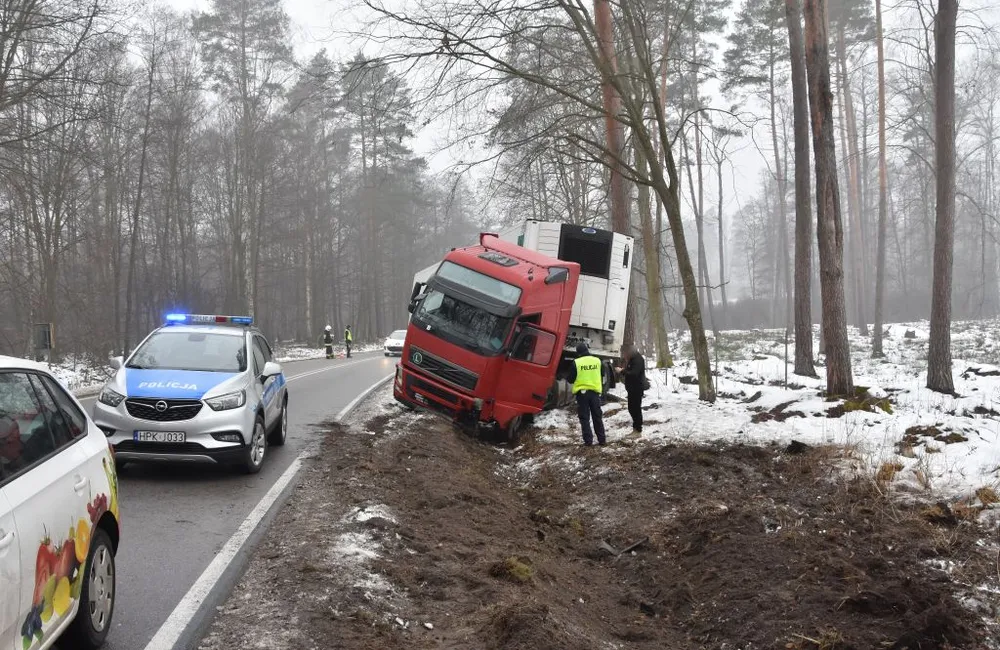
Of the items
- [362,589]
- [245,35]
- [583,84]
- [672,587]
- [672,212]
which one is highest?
[245,35]

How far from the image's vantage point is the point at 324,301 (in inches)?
2044

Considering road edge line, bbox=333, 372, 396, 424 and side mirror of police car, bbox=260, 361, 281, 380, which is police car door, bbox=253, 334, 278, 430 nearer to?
side mirror of police car, bbox=260, 361, 281, 380

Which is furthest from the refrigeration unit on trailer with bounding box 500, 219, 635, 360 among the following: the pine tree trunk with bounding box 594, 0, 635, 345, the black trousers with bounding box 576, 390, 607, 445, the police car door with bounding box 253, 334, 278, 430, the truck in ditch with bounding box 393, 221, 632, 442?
the police car door with bounding box 253, 334, 278, 430

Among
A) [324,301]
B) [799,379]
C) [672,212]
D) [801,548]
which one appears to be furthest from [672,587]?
[324,301]

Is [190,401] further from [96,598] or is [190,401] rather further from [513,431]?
[513,431]

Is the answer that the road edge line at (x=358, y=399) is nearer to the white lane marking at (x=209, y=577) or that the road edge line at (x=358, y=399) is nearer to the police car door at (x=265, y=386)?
the police car door at (x=265, y=386)

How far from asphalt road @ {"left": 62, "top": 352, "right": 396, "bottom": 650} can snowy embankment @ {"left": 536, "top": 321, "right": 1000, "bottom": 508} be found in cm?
585

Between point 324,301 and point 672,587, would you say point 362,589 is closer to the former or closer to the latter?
point 672,587

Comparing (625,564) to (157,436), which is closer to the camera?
(625,564)

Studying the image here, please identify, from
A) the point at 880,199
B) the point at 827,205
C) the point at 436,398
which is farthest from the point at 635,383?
the point at 880,199

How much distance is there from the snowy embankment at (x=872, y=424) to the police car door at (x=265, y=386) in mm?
5098

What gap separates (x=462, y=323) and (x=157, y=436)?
6631mm

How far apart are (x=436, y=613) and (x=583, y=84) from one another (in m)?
10.1

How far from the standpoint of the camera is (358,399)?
17.3 metres
